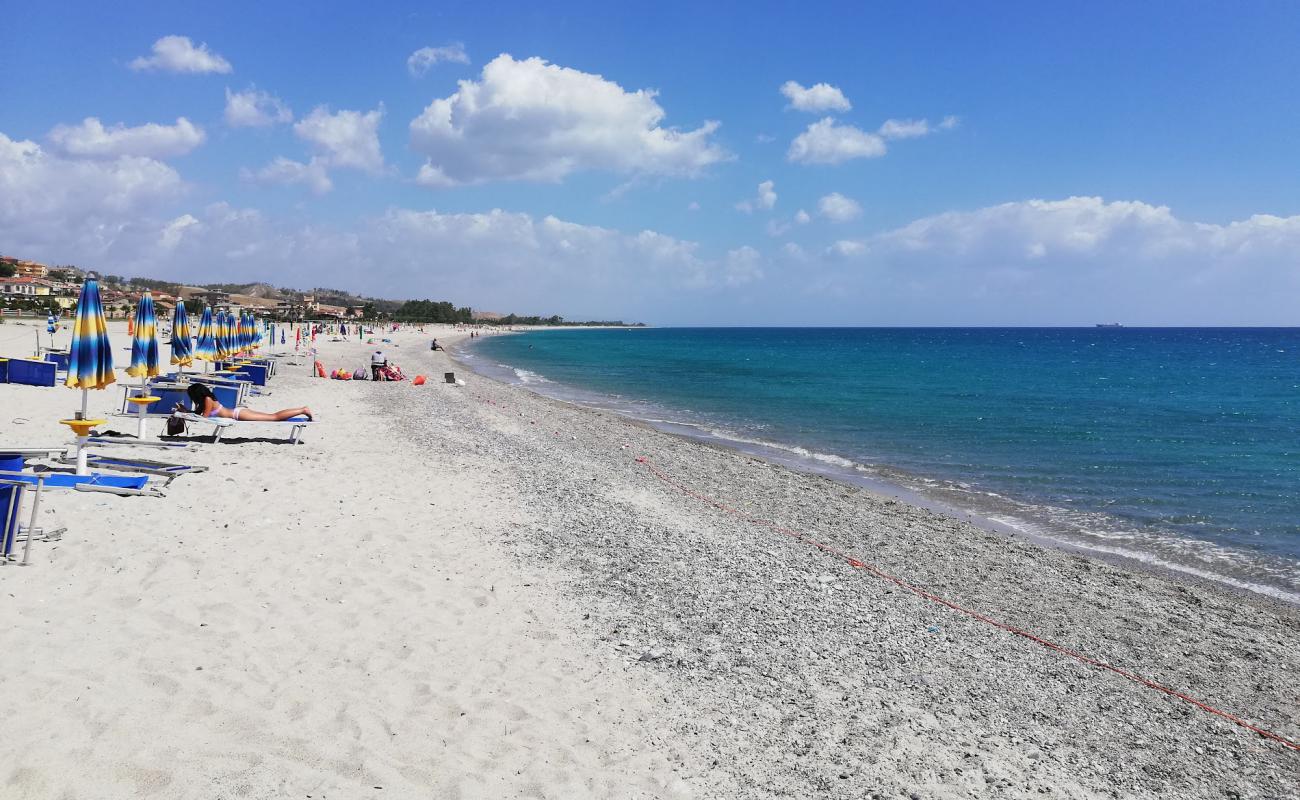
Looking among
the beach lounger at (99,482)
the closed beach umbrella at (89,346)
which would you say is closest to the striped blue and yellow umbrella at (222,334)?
the closed beach umbrella at (89,346)

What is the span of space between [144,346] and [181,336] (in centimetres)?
485

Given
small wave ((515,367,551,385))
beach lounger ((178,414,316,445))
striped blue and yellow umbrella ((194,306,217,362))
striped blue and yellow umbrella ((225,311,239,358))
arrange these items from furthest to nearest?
small wave ((515,367,551,385)) < striped blue and yellow umbrella ((225,311,239,358)) < striped blue and yellow umbrella ((194,306,217,362)) < beach lounger ((178,414,316,445))

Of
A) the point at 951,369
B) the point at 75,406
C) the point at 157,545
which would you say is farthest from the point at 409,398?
the point at 951,369

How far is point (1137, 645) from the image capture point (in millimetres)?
6930

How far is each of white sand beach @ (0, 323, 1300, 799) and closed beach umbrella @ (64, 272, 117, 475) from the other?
1628mm

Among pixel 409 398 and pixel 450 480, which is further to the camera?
pixel 409 398

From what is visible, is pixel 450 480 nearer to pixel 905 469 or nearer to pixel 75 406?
pixel 75 406

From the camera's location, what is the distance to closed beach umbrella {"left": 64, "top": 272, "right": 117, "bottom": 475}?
836 cm

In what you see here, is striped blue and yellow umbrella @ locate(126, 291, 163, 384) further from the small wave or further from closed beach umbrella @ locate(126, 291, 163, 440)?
the small wave

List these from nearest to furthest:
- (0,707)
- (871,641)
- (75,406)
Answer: (0,707) < (871,641) < (75,406)

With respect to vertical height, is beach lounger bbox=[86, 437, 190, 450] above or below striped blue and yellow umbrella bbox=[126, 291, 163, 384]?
below

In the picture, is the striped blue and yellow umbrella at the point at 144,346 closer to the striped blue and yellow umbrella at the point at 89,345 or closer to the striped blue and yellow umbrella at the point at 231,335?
the striped blue and yellow umbrella at the point at 89,345

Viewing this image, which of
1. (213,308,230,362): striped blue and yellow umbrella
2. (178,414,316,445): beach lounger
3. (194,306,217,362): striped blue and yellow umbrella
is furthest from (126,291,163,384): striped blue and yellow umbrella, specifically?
(213,308,230,362): striped blue and yellow umbrella

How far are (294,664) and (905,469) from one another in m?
14.3
